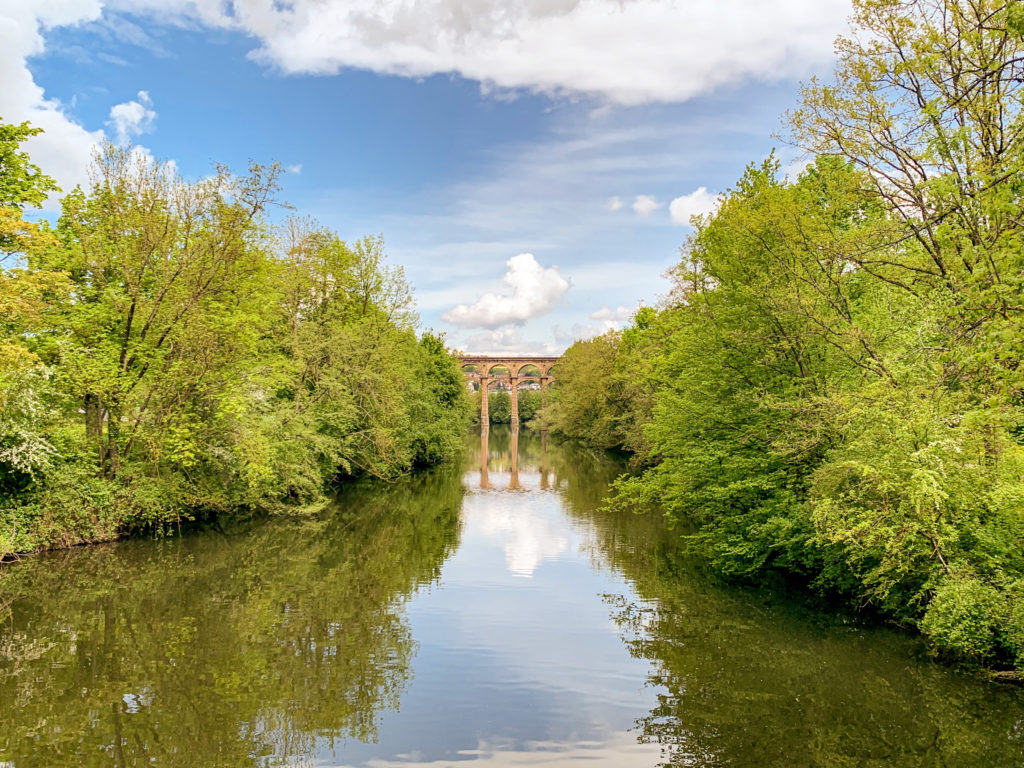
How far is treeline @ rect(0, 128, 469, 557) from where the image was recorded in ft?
55.1

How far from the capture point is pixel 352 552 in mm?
20266

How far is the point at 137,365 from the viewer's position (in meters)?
20.2

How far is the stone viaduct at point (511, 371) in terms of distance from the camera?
322 feet

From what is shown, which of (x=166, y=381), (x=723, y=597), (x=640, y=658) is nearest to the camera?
(x=640, y=658)

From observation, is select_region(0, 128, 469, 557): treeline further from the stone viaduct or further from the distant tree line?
the distant tree line

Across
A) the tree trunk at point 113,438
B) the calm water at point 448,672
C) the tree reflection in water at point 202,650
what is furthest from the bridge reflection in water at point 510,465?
the tree trunk at point 113,438

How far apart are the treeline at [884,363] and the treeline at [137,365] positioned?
1240 centimetres

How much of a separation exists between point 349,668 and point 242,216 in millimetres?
15096

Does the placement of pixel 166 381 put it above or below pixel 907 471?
above

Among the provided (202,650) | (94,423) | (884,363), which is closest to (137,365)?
(94,423)

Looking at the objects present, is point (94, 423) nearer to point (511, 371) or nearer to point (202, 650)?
point (202, 650)

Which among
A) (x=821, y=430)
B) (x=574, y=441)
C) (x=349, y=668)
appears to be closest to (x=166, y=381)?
(x=349, y=668)

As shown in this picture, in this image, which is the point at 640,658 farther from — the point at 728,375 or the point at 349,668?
the point at 728,375

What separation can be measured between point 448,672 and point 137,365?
1400 centimetres
